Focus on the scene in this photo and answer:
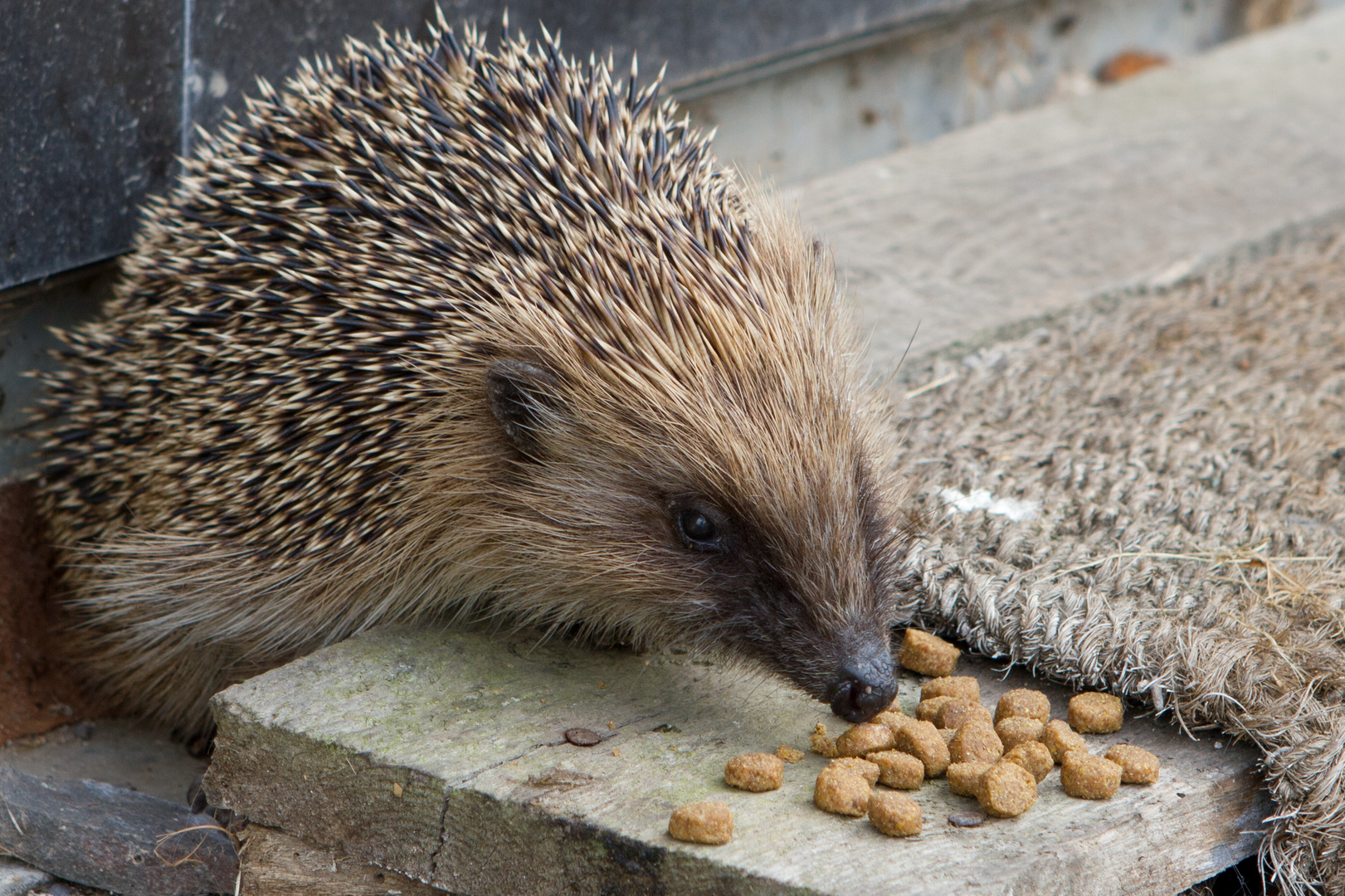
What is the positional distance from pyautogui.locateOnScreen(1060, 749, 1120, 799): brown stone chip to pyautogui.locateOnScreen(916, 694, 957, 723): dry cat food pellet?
402 mm

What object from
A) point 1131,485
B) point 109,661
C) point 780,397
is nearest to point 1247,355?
point 1131,485

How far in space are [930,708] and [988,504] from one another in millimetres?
995

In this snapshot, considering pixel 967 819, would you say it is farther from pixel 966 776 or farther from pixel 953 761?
pixel 953 761

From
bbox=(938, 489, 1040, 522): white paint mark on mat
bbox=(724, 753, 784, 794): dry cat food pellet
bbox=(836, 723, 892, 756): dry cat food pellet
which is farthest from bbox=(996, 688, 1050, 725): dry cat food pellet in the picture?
bbox=(938, 489, 1040, 522): white paint mark on mat

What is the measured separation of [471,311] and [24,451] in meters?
2.33

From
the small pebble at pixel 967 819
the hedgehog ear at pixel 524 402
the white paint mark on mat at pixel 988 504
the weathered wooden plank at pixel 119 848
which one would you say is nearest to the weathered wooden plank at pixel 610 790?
the small pebble at pixel 967 819

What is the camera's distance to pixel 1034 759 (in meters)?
3.55

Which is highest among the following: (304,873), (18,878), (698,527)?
(698,527)

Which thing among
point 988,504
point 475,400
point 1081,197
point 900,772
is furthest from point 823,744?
point 1081,197

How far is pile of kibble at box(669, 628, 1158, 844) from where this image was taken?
336 centimetres

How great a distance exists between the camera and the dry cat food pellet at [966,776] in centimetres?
350

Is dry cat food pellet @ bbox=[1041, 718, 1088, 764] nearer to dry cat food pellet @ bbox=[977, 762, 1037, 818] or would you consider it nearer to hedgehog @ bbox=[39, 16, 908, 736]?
dry cat food pellet @ bbox=[977, 762, 1037, 818]

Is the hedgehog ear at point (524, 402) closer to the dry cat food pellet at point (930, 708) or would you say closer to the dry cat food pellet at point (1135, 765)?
the dry cat food pellet at point (930, 708)

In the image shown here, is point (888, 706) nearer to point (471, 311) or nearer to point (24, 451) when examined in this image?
point (471, 311)
